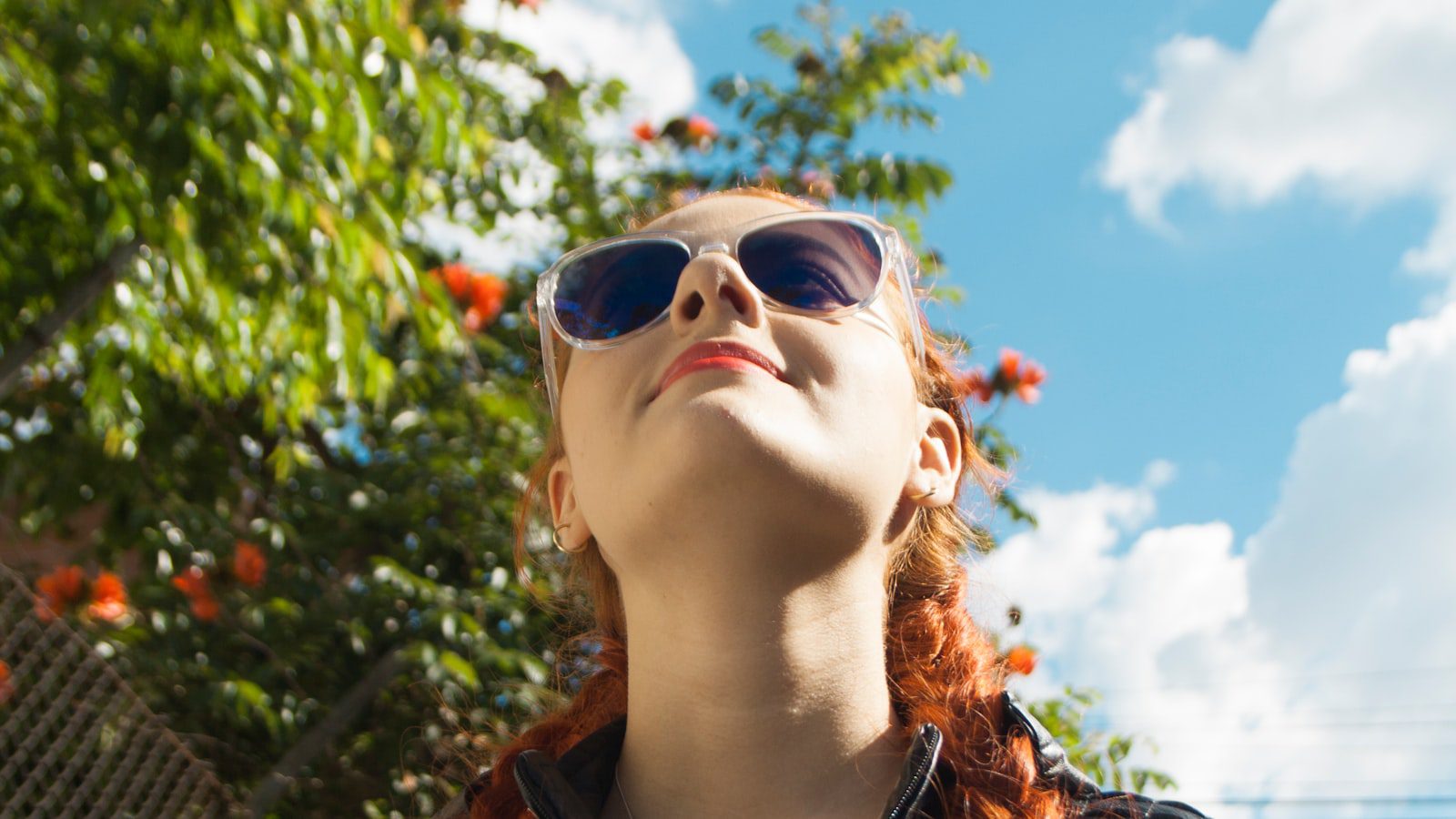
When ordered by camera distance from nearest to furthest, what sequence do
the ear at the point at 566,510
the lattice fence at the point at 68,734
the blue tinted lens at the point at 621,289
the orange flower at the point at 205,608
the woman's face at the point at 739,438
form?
the woman's face at the point at 739,438, the blue tinted lens at the point at 621,289, the ear at the point at 566,510, the lattice fence at the point at 68,734, the orange flower at the point at 205,608

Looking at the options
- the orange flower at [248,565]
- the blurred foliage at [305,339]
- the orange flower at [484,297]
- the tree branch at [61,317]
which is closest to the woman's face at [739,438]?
the blurred foliage at [305,339]

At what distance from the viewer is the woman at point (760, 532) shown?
1187mm

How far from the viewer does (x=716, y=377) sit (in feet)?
3.95

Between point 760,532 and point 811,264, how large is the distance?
36cm

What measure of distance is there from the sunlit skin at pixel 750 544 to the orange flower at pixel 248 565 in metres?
2.22

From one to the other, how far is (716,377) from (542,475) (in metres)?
0.73

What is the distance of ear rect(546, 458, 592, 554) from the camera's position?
1565 millimetres

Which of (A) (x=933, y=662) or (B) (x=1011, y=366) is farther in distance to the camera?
(B) (x=1011, y=366)

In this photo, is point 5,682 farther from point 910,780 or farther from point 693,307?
point 910,780

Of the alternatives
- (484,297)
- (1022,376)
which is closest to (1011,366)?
(1022,376)

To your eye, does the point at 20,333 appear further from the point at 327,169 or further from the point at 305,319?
the point at 327,169

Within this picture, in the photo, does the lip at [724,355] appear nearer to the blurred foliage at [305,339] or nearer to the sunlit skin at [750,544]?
the sunlit skin at [750,544]

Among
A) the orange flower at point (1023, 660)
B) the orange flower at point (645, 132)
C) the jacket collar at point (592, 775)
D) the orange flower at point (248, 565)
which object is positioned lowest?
the jacket collar at point (592, 775)

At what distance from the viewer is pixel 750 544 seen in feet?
3.89
